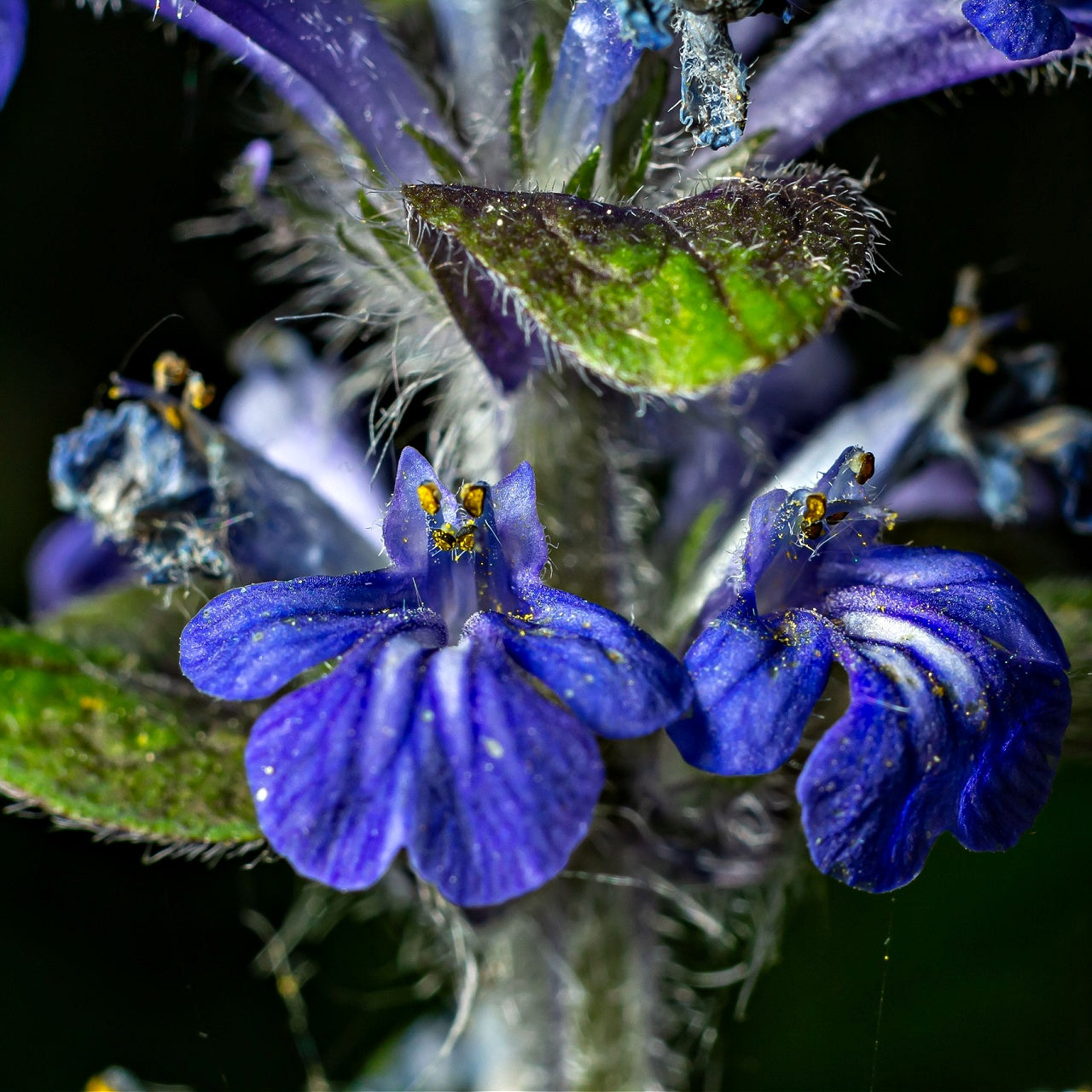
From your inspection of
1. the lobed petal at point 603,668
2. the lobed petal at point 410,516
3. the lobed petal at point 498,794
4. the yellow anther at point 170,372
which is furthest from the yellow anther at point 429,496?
Result: the yellow anther at point 170,372

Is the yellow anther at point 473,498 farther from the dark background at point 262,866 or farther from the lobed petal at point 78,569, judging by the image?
the lobed petal at point 78,569

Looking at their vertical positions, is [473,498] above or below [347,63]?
below

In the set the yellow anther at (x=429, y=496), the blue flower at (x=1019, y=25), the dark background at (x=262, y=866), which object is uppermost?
the blue flower at (x=1019, y=25)

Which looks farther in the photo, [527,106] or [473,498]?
[527,106]

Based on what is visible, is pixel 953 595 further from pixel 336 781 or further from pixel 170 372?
pixel 170 372

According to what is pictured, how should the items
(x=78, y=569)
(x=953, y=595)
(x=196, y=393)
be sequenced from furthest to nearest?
1. (x=78, y=569)
2. (x=196, y=393)
3. (x=953, y=595)

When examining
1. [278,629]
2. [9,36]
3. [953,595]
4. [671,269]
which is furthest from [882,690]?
[9,36]
